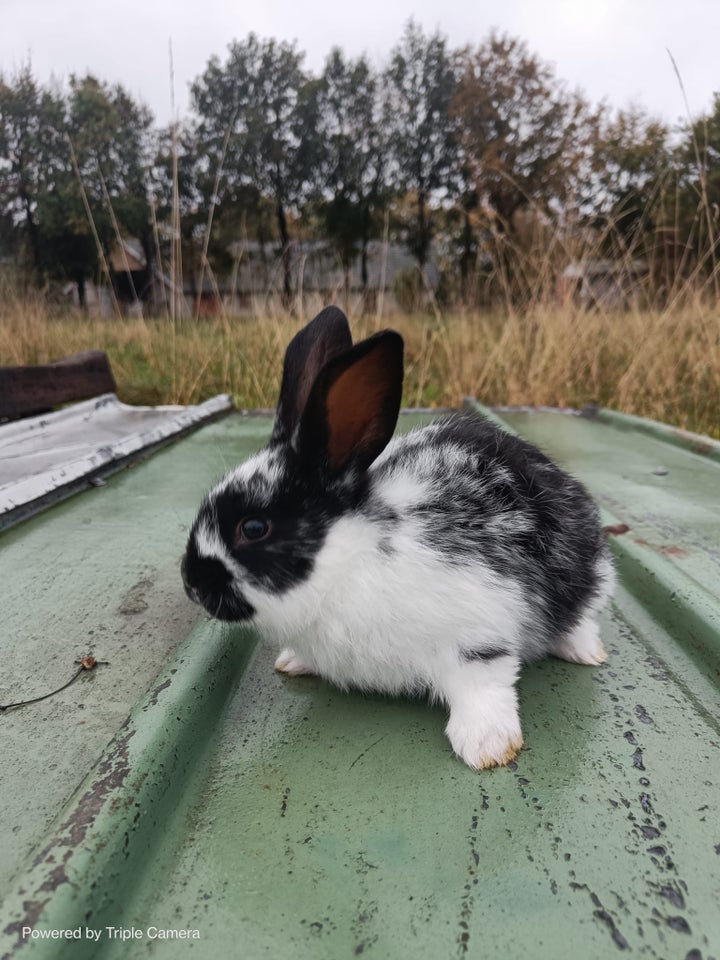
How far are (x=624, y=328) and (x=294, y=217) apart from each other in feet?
48.8

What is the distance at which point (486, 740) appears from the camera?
102 cm

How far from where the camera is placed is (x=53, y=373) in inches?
146

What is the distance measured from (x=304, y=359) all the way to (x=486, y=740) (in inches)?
31.1

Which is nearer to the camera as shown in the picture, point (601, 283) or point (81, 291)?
point (601, 283)

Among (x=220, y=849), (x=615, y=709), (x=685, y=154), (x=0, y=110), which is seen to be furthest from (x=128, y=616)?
(x=0, y=110)

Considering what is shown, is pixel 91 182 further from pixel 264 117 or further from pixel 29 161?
pixel 264 117

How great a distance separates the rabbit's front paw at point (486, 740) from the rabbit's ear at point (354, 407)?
0.49 meters

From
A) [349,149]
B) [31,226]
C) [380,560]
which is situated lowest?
[380,560]

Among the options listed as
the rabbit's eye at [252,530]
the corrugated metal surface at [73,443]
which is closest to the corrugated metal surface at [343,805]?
the rabbit's eye at [252,530]

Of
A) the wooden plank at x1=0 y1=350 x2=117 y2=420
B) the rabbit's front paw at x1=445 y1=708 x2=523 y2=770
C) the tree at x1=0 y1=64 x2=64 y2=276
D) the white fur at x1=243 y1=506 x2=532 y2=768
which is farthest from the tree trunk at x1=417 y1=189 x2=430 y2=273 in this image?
the rabbit's front paw at x1=445 y1=708 x2=523 y2=770

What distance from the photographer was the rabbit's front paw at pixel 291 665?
4.15 feet

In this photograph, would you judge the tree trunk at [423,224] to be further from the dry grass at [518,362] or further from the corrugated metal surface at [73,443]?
the corrugated metal surface at [73,443]

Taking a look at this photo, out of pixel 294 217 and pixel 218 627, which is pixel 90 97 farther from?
pixel 218 627

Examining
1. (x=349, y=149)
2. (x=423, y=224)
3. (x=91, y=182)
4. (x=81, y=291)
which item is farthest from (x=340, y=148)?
(x=81, y=291)
